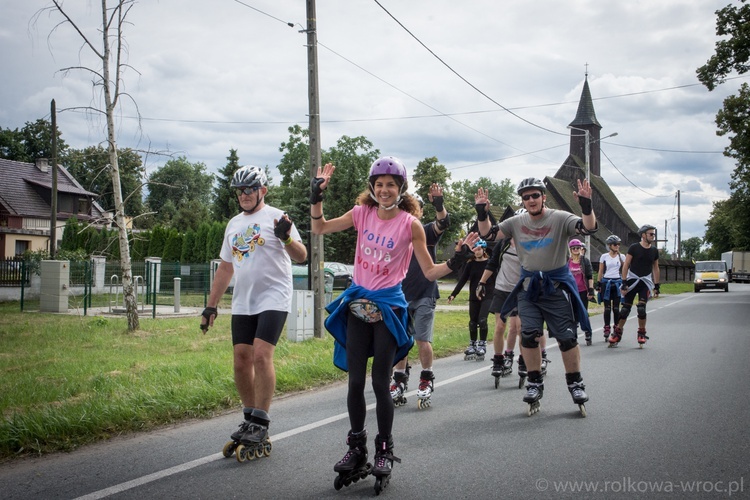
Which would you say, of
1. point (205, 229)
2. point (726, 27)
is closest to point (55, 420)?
point (726, 27)

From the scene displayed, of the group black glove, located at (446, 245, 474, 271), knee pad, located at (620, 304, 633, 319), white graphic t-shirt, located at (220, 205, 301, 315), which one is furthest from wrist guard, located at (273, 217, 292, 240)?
knee pad, located at (620, 304, 633, 319)

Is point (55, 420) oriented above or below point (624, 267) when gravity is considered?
below

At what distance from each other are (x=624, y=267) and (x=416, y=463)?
8.05 metres

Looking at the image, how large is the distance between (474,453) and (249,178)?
2.56m

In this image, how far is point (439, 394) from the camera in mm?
7090

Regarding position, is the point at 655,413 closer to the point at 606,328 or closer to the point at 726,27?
the point at 606,328

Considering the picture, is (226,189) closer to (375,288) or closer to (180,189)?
(180,189)

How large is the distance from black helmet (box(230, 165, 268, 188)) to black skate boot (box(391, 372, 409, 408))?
8.93ft

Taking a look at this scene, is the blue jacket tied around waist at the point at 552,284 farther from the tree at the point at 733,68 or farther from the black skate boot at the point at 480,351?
the tree at the point at 733,68

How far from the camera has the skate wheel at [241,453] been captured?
176 inches

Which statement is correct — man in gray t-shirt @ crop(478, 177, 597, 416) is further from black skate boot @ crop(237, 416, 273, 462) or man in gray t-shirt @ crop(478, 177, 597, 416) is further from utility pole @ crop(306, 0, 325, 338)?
utility pole @ crop(306, 0, 325, 338)

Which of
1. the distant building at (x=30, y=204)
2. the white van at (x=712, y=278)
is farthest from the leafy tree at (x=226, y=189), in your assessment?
the white van at (x=712, y=278)

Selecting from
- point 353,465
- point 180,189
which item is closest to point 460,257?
point 353,465

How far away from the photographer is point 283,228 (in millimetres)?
4484
